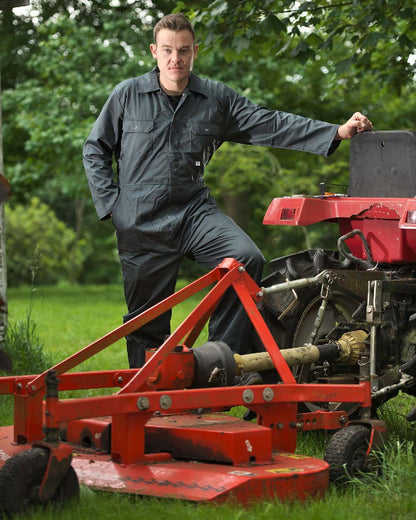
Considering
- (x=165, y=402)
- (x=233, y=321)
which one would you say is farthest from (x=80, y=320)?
(x=165, y=402)

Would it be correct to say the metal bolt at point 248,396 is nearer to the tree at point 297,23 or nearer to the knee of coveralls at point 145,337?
the knee of coveralls at point 145,337

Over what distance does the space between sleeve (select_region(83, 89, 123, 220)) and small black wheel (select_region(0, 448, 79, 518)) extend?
2.13 m

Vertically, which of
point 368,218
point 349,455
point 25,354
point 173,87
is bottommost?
point 25,354

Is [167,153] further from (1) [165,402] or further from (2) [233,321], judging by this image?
(1) [165,402]

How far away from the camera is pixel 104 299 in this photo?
17.9m

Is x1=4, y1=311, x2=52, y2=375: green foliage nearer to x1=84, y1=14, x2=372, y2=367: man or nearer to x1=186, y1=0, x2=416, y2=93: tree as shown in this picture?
x1=84, y1=14, x2=372, y2=367: man

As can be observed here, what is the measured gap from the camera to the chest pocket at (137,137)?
538 cm

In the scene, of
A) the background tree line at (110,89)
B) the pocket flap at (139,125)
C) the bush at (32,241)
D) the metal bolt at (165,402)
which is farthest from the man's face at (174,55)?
the bush at (32,241)

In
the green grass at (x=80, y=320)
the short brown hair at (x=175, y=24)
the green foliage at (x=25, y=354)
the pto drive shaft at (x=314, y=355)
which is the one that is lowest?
the green grass at (x=80, y=320)

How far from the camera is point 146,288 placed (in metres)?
5.52

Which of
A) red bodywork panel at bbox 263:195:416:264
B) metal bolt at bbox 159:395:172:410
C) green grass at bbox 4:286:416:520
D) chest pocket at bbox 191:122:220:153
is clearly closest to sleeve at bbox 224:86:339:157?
chest pocket at bbox 191:122:220:153

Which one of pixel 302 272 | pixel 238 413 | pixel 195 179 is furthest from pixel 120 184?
pixel 238 413

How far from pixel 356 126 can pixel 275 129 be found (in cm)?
56

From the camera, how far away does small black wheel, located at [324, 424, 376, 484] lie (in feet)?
13.4
